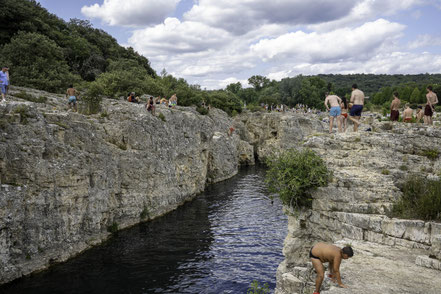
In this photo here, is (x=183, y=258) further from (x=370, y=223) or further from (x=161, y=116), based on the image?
(x=161, y=116)

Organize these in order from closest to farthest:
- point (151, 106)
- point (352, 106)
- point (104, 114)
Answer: point (352, 106), point (104, 114), point (151, 106)

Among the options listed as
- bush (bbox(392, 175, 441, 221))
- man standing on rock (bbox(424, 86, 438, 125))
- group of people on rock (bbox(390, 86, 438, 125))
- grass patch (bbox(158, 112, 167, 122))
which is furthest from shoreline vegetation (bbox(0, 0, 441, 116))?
man standing on rock (bbox(424, 86, 438, 125))

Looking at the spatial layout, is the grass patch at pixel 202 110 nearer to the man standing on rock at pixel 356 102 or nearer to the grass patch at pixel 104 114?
the grass patch at pixel 104 114

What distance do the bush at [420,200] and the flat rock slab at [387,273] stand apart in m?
1.49

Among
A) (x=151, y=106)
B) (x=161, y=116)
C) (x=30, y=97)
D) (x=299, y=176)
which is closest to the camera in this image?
(x=299, y=176)

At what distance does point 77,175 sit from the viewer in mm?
19578

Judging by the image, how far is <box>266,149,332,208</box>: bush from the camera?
13.6 meters

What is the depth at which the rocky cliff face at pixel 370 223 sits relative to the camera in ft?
28.5

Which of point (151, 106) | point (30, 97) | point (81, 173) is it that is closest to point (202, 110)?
point (151, 106)

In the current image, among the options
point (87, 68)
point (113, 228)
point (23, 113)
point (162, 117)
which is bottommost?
point (113, 228)

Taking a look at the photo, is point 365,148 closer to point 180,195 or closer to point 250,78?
point 180,195

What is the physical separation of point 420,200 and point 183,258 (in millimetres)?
13640

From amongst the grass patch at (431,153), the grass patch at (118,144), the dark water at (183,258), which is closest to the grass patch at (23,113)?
the grass patch at (118,144)

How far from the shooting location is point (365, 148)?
15102 mm
